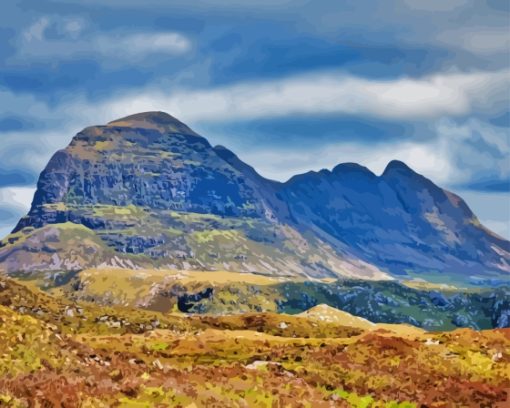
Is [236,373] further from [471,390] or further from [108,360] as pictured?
[471,390]

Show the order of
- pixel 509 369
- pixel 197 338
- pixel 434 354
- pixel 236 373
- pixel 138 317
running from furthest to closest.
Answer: pixel 138 317, pixel 197 338, pixel 434 354, pixel 509 369, pixel 236 373

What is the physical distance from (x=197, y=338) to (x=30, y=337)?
122 feet

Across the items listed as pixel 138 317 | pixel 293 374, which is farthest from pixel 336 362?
pixel 138 317

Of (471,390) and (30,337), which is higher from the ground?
(30,337)

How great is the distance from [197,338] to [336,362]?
26.1 metres

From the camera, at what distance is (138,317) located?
106 meters

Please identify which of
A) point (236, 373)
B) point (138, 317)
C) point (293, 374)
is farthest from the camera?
point (138, 317)

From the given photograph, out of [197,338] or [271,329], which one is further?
[271,329]

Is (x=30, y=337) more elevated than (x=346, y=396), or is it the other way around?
(x=30, y=337)

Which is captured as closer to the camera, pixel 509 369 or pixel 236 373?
pixel 236 373

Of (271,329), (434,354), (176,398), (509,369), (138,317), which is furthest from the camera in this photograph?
(271,329)

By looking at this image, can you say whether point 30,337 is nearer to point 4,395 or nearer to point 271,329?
point 4,395

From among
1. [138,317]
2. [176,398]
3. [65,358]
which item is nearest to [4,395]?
[176,398]

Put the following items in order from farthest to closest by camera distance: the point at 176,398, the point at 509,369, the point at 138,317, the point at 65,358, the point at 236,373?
1. the point at 138,317
2. the point at 509,369
3. the point at 236,373
4. the point at 65,358
5. the point at 176,398
